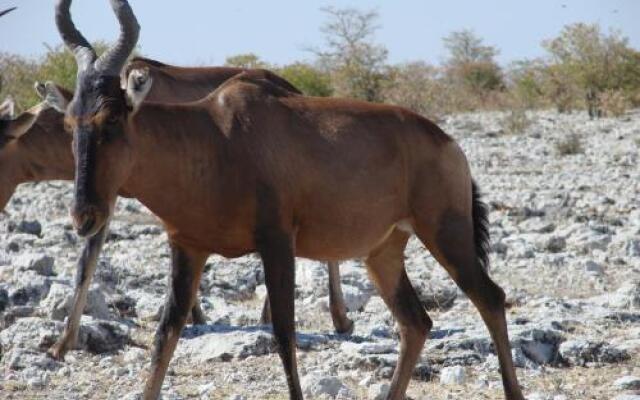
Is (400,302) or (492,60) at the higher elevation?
(492,60)

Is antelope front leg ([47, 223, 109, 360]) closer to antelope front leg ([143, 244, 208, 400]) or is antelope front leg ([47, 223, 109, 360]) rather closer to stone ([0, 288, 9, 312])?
stone ([0, 288, 9, 312])

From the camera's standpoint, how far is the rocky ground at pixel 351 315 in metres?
9.77

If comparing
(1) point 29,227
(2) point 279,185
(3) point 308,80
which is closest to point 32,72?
(3) point 308,80

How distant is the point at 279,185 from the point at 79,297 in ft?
9.81

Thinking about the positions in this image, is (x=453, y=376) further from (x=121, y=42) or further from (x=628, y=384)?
(x=121, y=42)

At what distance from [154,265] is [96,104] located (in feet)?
24.3

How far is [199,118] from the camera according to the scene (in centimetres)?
906

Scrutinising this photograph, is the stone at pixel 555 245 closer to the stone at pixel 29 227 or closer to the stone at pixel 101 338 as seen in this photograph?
the stone at pixel 29 227

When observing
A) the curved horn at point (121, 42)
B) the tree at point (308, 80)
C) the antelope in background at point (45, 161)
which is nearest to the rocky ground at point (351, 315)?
the antelope in background at point (45, 161)

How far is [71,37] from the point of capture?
918 cm

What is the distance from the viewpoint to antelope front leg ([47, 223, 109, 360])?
1082 cm

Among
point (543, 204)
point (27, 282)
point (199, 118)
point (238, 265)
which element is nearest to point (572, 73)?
point (543, 204)

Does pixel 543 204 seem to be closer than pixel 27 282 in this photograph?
No

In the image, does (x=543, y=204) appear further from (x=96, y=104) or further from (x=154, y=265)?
(x=96, y=104)
